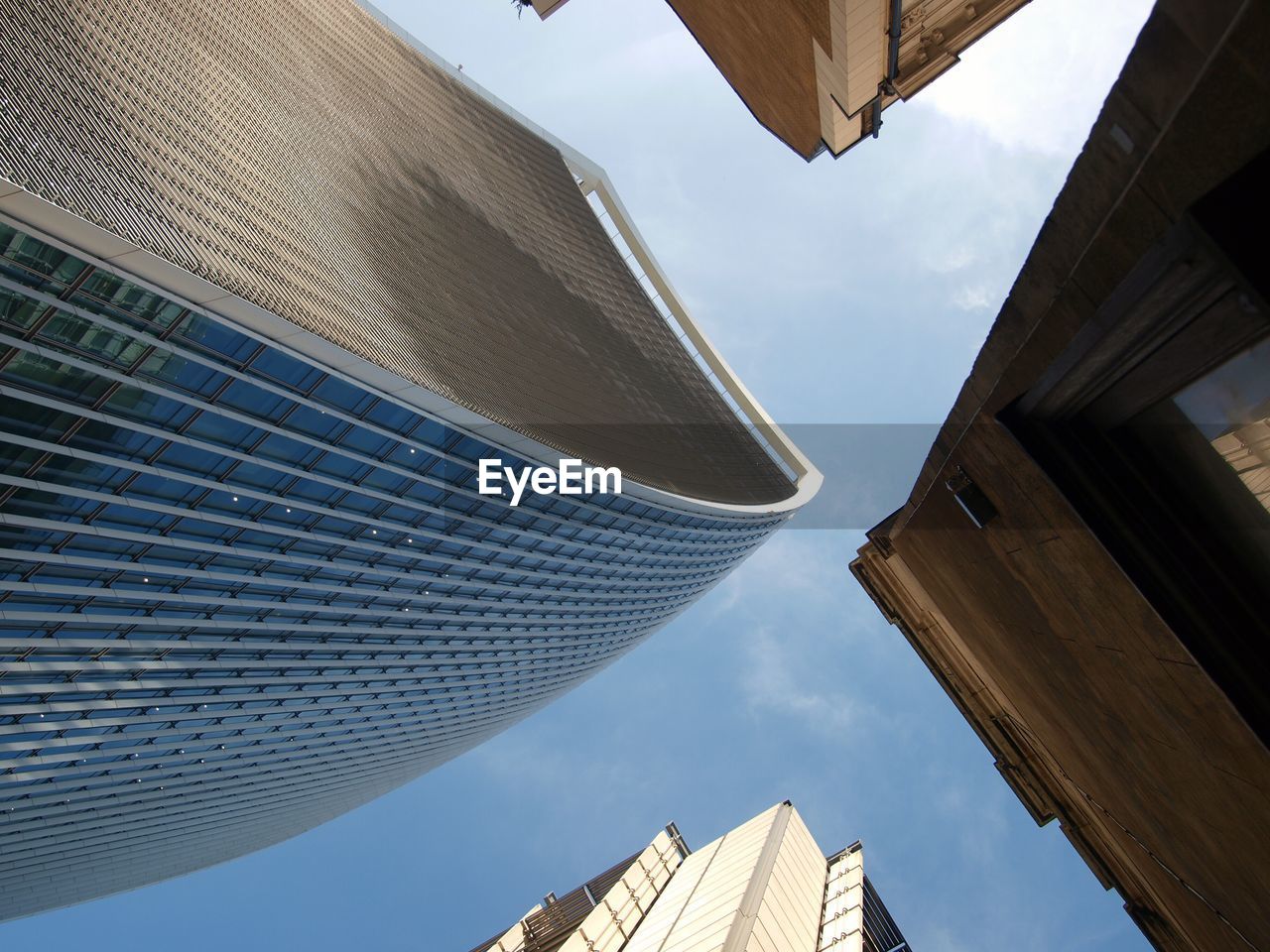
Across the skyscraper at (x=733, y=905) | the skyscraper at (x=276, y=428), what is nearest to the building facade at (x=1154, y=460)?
the skyscraper at (x=276, y=428)

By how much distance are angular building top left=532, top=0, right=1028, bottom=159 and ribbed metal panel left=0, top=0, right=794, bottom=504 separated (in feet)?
51.7

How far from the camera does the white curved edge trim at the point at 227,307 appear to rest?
63.5 ft

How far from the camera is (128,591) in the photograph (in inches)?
1334

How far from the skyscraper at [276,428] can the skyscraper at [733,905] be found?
18938 millimetres

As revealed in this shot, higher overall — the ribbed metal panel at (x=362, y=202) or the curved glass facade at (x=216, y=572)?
the ribbed metal panel at (x=362, y=202)

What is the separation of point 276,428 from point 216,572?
369 inches

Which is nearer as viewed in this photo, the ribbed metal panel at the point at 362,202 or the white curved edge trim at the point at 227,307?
the white curved edge trim at the point at 227,307

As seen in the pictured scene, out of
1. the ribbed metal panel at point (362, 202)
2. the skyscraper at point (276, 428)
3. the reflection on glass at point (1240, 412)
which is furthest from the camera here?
the ribbed metal panel at point (362, 202)

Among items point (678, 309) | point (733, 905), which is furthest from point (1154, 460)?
point (678, 309)

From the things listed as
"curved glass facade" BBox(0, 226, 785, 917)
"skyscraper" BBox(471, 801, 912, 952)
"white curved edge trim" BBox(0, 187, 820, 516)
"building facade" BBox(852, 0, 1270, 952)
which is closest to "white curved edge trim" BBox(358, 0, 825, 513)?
"curved glass facade" BBox(0, 226, 785, 917)

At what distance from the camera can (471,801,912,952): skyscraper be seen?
34750 mm

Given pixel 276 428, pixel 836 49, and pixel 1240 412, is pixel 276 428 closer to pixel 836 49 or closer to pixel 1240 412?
pixel 836 49

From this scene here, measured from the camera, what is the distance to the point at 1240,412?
6586mm

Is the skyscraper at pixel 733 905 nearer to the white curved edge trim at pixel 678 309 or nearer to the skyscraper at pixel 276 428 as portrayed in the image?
the skyscraper at pixel 276 428
